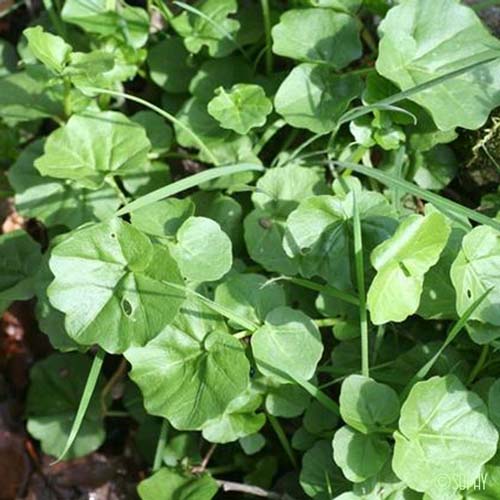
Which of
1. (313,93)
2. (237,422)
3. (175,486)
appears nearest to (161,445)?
(175,486)

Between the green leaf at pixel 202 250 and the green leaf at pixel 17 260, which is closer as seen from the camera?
the green leaf at pixel 202 250

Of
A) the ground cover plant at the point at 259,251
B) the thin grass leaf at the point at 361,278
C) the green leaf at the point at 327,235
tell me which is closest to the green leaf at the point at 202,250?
the ground cover plant at the point at 259,251

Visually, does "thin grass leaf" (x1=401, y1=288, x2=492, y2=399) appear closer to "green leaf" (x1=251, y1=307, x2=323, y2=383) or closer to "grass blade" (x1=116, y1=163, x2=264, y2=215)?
"green leaf" (x1=251, y1=307, x2=323, y2=383)

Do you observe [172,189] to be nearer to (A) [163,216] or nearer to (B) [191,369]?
(A) [163,216]

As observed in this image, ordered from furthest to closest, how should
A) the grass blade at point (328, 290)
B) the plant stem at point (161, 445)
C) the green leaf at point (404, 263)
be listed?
the plant stem at point (161, 445) → the grass blade at point (328, 290) → the green leaf at point (404, 263)

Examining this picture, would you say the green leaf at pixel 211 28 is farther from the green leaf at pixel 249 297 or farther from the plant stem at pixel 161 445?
the plant stem at pixel 161 445

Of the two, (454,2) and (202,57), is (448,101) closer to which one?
(454,2)

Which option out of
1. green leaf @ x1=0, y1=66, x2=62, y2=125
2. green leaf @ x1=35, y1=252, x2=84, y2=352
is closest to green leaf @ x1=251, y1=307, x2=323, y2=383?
green leaf @ x1=35, y1=252, x2=84, y2=352
